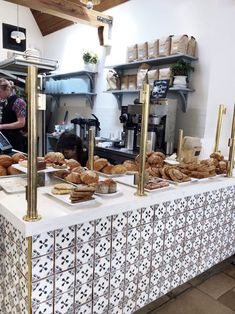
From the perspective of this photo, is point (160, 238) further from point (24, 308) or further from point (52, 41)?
point (52, 41)

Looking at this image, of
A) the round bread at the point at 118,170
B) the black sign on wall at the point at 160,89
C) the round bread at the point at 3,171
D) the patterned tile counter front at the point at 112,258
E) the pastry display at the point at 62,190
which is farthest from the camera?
the black sign on wall at the point at 160,89

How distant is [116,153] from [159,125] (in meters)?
0.70

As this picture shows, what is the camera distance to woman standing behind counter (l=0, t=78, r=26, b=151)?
10.6 ft

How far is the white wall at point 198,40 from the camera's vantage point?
10.4ft

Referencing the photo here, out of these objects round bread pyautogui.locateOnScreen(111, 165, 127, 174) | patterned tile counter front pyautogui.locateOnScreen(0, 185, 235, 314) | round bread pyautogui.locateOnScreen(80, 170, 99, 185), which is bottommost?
patterned tile counter front pyautogui.locateOnScreen(0, 185, 235, 314)

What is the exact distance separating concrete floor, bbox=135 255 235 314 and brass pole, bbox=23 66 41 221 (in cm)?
109

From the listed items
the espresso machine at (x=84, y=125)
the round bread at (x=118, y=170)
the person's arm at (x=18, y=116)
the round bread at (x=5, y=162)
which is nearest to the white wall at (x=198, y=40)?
the espresso machine at (x=84, y=125)

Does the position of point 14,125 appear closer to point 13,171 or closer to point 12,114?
point 12,114

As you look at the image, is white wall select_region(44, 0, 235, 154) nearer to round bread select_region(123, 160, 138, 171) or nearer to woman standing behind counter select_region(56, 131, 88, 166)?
woman standing behind counter select_region(56, 131, 88, 166)

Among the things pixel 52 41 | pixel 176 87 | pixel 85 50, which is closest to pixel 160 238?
pixel 176 87

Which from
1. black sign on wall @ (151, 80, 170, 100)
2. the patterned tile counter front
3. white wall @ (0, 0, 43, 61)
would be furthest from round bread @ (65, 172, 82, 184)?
white wall @ (0, 0, 43, 61)

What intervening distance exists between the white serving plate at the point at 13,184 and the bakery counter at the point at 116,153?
6.67 ft

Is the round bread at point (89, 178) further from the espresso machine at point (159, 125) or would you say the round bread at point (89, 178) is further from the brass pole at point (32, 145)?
the espresso machine at point (159, 125)

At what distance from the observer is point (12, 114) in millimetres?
3318
